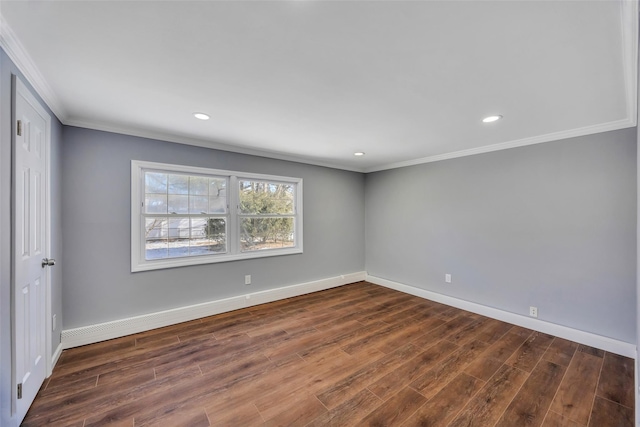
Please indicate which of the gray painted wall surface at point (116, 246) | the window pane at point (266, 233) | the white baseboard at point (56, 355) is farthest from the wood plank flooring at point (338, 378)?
the window pane at point (266, 233)

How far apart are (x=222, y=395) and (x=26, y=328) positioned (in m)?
1.37

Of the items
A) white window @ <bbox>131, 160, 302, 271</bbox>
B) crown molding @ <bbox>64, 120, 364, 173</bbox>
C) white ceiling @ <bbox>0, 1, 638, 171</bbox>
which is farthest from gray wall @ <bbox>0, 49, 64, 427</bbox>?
white window @ <bbox>131, 160, 302, 271</bbox>

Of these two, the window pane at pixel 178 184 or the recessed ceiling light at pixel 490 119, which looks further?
the window pane at pixel 178 184

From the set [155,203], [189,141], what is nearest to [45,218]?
[155,203]

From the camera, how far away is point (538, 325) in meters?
2.97

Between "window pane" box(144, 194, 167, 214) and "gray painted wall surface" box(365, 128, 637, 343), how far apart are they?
3.62 meters

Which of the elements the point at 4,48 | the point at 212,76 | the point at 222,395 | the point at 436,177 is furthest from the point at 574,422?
the point at 4,48

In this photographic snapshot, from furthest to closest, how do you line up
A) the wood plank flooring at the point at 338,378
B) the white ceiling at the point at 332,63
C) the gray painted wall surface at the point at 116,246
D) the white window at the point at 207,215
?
the white window at the point at 207,215
the gray painted wall surface at the point at 116,246
the wood plank flooring at the point at 338,378
the white ceiling at the point at 332,63

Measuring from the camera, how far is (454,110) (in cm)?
230

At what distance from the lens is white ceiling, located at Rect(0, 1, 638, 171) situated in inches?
47.9

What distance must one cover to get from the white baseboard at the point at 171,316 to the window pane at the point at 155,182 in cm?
144

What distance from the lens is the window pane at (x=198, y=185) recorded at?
3.34 meters

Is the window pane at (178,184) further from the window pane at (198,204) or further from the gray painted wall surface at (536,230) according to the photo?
the gray painted wall surface at (536,230)

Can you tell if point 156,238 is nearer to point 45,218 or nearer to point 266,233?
point 45,218
